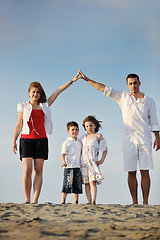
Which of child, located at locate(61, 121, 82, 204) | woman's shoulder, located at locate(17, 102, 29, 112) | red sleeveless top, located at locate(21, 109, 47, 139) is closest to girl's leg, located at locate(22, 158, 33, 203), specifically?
red sleeveless top, located at locate(21, 109, 47, 139)

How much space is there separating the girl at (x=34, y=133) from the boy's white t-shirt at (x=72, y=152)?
0.53 meters

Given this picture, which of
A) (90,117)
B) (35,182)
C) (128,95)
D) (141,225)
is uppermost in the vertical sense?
(128,95)

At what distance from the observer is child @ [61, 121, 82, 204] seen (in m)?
6.23

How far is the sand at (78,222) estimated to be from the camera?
340 centimetres

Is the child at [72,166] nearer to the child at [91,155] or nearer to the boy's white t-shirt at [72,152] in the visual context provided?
the boy's white t-shirt at [72,152]

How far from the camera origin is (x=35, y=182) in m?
5.80

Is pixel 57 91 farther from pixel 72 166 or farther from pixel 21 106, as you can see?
pixel 72 166

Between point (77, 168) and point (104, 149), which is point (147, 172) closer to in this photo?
point (104, 149)

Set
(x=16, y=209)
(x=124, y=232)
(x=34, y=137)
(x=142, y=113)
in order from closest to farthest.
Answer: (x=124, y=232) → (x=16, y=209) → (x=34, y=137) → (x=142, y=113)

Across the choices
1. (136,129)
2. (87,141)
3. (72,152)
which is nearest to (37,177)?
(72,152)

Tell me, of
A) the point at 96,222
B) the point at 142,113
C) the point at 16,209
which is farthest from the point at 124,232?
the point at 142,113

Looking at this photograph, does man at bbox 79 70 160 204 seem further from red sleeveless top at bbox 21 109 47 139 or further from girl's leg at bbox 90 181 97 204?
red sleeveless top at bbox 21 109 47 139

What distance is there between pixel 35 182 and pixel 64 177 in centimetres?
70

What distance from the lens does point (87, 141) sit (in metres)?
6.29
